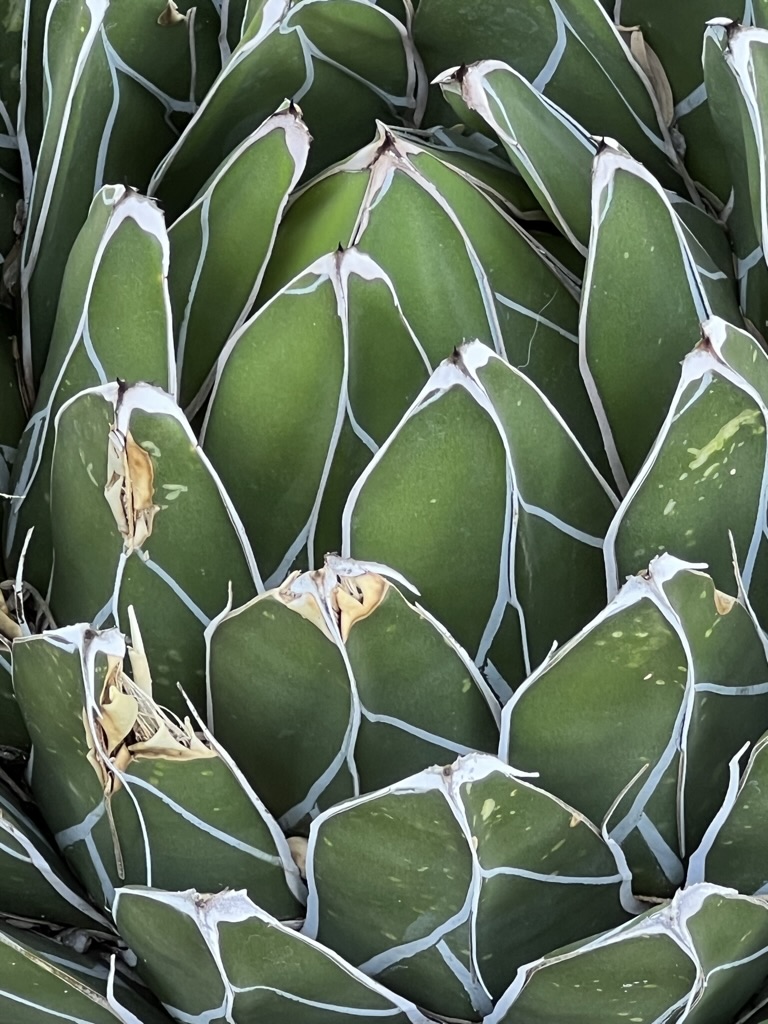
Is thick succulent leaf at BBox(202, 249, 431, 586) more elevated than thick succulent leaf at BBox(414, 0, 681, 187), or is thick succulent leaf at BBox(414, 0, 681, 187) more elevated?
thick succulent leaf at BBox(414, 0, 681, 187)

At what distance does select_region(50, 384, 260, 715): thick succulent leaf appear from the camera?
0.58 metres

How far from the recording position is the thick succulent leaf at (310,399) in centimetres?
61

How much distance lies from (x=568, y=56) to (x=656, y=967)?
46 cm

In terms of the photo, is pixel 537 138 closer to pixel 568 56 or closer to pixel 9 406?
pixel 568 56

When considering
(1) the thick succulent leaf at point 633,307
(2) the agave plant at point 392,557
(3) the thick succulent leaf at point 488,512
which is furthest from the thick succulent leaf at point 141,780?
(1) the thick succulent leaf at point 633,307

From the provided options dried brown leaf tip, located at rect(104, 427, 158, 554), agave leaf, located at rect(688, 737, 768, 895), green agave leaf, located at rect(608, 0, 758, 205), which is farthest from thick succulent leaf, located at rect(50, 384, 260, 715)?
green agave leaf, located at rect(608, 0, 758, 205)

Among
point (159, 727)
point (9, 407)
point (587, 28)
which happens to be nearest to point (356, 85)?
point (587, 28)

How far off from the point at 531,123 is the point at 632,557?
0.71ft

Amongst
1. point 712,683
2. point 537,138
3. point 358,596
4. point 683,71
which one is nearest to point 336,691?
point 358,596

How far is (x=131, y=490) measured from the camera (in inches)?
23.2

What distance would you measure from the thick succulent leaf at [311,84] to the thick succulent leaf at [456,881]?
0.36 meters

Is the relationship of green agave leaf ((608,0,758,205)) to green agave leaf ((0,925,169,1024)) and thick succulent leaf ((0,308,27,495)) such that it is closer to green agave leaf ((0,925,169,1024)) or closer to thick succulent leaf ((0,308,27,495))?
thick succulent leaf ((0,308,27,495))

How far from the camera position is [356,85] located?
0.74m

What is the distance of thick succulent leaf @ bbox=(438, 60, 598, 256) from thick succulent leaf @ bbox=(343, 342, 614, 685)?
0.39 feet
